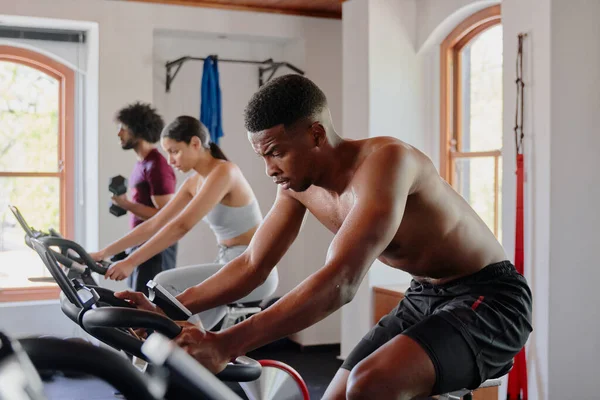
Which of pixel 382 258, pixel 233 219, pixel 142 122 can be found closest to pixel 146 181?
pixel 142 122

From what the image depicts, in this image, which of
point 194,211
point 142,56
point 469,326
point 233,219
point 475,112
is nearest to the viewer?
point 469,326

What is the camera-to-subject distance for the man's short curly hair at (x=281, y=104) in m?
1.71

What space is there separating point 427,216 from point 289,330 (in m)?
0.58

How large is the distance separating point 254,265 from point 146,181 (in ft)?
7.25

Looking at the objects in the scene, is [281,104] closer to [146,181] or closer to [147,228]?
[147,228]

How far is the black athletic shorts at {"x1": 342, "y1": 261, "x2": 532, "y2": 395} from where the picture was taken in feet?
5.62

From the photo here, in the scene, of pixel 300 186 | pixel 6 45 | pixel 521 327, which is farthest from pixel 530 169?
pixel 6 45

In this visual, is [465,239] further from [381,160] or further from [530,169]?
[530,169]

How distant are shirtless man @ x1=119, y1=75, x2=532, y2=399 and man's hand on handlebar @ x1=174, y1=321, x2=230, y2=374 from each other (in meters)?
0.04

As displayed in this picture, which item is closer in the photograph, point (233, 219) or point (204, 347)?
point (204, 347)

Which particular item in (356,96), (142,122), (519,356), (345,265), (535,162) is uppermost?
(356,96)

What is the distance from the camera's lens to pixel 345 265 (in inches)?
57.3

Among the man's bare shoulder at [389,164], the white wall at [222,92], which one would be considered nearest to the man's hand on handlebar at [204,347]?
the man's bare shoulder at [389,164]

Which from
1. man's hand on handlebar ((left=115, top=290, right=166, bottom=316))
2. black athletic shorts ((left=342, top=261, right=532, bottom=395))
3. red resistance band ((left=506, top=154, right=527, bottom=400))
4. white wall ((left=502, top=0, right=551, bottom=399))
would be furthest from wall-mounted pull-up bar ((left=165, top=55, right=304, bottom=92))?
man's hand on handlebar ((left=115, top=290, right=166, bottom=316))
